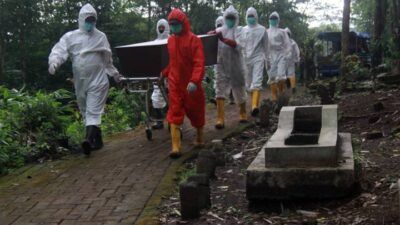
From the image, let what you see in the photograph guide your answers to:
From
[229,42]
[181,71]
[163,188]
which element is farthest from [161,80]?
[163,188]

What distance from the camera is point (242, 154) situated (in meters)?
6.99

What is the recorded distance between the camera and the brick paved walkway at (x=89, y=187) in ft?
15.6

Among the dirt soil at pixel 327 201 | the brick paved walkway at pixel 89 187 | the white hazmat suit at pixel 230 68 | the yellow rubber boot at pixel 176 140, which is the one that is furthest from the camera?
the white hazmat suit at pixel 230 68

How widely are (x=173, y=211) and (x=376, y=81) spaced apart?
965 centimetres

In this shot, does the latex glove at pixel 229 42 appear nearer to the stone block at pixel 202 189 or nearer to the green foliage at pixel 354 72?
the stone block at pixel 202 189

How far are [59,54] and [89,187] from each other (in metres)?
2.45

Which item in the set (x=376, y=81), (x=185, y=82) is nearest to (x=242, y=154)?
(x=185, y=82)

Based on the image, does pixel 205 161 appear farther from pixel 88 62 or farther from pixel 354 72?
pixel 354 72

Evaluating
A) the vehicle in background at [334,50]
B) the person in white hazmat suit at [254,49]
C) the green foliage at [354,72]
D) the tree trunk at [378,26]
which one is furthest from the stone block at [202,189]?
the vehicle in background at [334,50]

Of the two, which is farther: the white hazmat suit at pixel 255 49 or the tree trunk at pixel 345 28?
the tree trunk at pixel 345 28

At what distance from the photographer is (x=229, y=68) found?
917 cm

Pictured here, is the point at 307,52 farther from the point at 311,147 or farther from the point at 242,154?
the point at 311,147

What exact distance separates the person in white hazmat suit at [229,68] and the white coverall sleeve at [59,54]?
257cm

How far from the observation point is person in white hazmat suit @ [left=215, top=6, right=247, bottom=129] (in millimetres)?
9039
